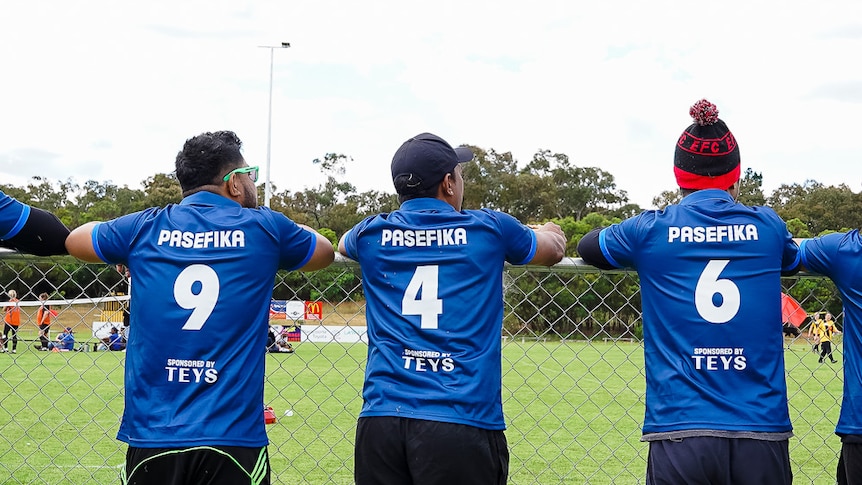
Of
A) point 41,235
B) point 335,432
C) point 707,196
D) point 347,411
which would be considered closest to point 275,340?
point 335,432

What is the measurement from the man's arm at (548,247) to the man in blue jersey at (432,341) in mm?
188

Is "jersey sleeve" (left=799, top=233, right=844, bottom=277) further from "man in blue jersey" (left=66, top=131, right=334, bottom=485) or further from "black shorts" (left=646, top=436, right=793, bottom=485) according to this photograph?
"man in blue jersey" (left=66, top=131, right=334, bottom=485)

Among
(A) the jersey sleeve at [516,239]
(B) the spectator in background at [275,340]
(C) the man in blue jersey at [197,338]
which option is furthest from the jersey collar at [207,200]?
(B) the spectator in background at [275,340]

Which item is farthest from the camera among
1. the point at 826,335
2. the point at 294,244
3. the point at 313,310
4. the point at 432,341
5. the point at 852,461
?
the point at 826,335

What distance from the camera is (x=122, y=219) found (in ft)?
10.9

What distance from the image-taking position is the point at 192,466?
9.86ft

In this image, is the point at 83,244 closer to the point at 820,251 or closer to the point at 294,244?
the point at 294,244

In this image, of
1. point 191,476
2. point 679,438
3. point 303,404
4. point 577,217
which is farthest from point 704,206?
point 577,217

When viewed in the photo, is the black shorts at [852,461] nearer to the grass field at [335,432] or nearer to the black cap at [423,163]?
the grass field at [335,432]

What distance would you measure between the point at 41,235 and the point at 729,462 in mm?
2771

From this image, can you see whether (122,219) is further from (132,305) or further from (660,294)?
(660,294)

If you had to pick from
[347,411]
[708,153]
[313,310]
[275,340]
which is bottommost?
[347,411]

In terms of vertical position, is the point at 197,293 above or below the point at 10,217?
below

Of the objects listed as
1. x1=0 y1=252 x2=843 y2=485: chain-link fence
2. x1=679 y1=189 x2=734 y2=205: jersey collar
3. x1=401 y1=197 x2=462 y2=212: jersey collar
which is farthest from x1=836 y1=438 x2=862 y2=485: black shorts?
x1=401 y1=197 x2=462 y2=212: jersey collar
